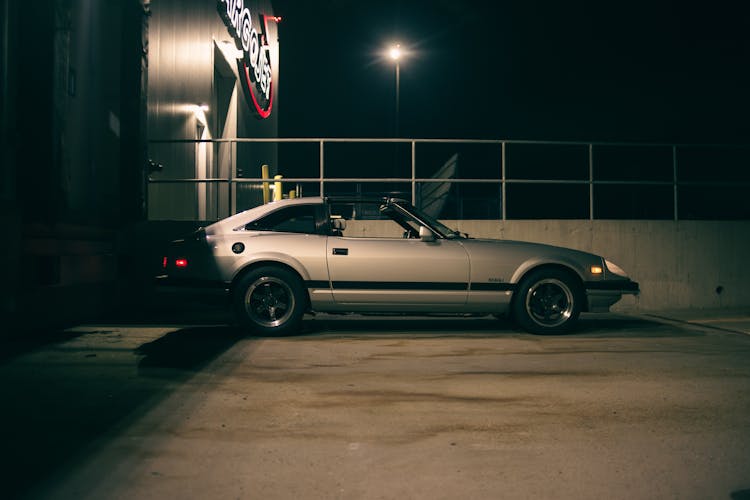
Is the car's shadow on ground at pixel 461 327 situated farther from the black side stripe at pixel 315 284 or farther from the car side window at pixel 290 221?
the car side window at pixel 290 221

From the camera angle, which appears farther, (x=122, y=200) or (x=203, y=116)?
(x=203, y=116)

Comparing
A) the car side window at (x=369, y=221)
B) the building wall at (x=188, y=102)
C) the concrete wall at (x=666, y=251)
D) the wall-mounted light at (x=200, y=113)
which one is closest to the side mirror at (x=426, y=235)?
the car side window at (x=369, y=221)

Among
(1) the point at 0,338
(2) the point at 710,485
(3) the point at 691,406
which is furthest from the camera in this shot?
(1) the point at 0,338

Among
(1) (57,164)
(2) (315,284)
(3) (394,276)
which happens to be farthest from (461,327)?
(1) (57,164)

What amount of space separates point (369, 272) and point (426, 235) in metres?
0.76

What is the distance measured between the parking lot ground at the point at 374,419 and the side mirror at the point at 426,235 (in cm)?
123

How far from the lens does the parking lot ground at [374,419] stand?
326 cm

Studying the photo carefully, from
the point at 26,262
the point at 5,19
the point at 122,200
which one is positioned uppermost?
the point at 5,19

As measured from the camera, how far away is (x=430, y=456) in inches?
143

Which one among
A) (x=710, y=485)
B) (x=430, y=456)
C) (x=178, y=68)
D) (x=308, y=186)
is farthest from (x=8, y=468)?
(x=308, y=186)

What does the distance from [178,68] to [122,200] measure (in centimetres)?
475

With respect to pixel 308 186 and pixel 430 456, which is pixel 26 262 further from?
pixel 308 186

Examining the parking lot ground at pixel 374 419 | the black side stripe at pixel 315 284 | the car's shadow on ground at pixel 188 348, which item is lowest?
the parking lot ground at pixel 374 419

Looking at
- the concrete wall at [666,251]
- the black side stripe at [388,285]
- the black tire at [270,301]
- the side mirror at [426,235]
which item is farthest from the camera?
the concrete wall at [666,251]
